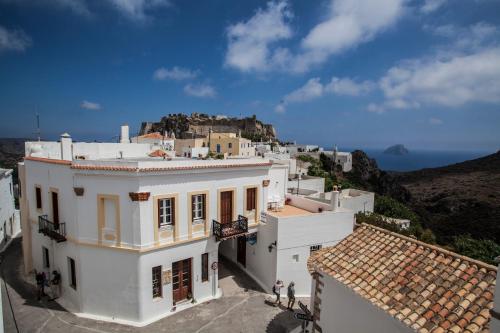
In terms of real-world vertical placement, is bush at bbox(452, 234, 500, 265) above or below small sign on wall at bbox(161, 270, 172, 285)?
below

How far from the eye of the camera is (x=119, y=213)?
13.6 metres

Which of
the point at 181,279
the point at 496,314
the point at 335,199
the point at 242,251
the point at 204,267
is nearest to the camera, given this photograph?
the point at 496,314

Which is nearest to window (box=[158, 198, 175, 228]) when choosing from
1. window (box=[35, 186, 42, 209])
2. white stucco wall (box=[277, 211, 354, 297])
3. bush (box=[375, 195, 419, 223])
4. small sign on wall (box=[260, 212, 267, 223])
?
small sign on wall (box=[260, 212, 267, 223])

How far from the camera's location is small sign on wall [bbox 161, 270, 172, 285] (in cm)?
1436

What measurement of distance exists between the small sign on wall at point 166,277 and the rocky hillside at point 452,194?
145ft

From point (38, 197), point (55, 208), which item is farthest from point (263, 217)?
point (38, 197)

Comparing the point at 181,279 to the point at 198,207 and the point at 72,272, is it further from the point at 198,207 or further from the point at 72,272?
the point at 72,272

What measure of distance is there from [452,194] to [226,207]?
7462cm

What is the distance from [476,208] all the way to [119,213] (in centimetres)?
7181

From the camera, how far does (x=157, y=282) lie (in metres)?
14.4

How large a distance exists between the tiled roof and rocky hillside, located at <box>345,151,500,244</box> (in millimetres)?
43222

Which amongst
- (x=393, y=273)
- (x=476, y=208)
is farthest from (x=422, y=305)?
(x=476, y=208)

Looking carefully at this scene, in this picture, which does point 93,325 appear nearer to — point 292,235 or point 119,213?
point 119,213

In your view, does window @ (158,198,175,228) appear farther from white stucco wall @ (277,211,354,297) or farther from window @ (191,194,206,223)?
white stucco wall @ (277,211,354,297)
